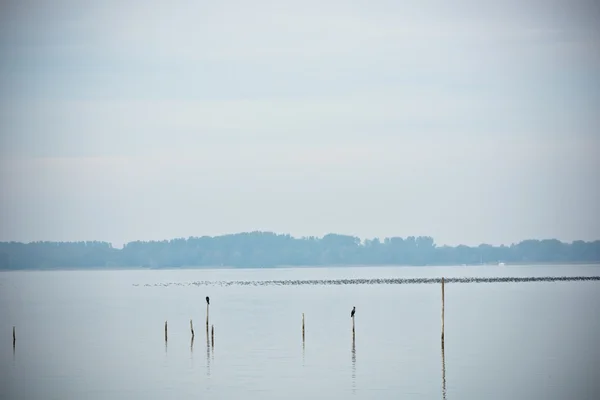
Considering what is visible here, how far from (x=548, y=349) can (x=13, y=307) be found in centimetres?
7497

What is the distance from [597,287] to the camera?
138625mm

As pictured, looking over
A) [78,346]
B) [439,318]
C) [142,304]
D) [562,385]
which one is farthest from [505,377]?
[142,304]

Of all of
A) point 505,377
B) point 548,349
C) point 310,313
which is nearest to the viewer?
point 505,377

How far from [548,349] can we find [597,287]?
82.7 meters

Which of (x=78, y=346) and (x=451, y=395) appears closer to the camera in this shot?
(x=451, y=395)

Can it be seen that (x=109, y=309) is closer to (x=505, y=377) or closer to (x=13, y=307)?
(x=13, y=307)

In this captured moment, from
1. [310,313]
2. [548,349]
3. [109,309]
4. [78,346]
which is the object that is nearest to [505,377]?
[548,349]

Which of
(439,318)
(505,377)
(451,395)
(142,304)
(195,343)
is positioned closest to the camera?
(451,395)

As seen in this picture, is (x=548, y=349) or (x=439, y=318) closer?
(x=548, y=349)

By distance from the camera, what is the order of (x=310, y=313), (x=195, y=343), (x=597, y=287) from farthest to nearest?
(x=597, y=287) < (x=310, y=313) < (x=195, y=343)

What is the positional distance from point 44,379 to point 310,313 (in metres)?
49.0

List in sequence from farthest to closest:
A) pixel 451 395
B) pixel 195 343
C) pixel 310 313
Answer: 1. pixel 310 313
2. pixel 195 343
3. pixel 451 395

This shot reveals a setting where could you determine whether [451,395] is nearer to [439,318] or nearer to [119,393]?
[119,393]

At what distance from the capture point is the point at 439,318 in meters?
88.0
